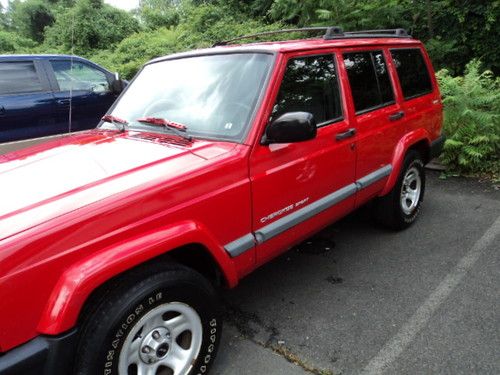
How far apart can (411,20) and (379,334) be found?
29.4 ft

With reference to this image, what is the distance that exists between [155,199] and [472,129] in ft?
17.4

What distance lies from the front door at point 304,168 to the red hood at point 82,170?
36 centimetres

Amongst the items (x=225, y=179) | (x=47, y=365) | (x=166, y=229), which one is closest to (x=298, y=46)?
(x=225, y=179)

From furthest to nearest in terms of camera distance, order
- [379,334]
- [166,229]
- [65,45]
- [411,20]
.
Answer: [65,45] → [411,20] → [379,334] → [166,229]

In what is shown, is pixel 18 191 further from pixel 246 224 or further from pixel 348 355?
pixel 348 355

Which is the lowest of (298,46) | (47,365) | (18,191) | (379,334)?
(379,334)

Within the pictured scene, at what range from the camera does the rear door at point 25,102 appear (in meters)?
6.20

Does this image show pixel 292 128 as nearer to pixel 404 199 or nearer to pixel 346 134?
pixel 346 134

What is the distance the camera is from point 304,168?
116 inches

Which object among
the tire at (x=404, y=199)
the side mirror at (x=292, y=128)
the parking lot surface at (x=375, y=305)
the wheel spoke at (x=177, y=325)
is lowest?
the parking lot surface at (x=375, y=305)

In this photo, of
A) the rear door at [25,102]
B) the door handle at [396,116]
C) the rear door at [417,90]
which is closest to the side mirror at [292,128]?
the door handle at [396,116]

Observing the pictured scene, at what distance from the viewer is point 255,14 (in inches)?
691

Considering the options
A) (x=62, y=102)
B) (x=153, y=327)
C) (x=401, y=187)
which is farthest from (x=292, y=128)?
(x=62, y=102)

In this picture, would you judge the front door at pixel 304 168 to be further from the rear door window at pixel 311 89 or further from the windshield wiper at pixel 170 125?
the windshield wiper at pixel 170 125
